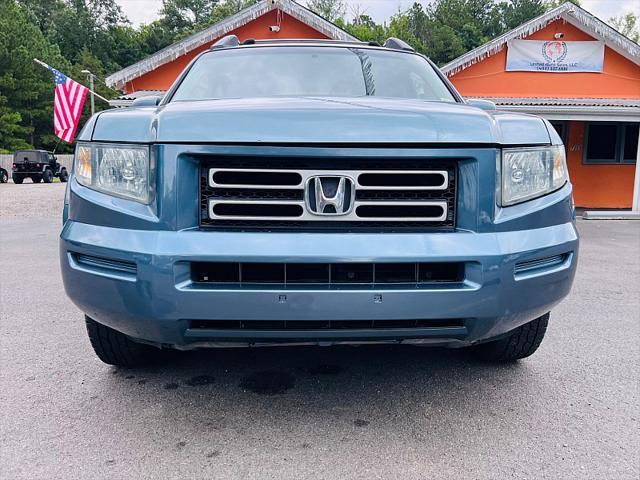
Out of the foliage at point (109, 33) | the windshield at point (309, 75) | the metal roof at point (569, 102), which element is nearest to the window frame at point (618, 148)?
the metal roof at point (569, 102)

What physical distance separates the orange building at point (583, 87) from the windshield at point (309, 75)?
1063 centimetres

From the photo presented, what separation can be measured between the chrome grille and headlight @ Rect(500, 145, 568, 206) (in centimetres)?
26

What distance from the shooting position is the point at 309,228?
1969 millimetres

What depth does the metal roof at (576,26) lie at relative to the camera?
13289mm

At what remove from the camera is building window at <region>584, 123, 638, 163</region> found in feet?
45.6

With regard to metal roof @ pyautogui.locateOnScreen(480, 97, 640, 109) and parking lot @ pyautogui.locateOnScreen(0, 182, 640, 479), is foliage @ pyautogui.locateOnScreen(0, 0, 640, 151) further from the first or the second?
parking lot @ pyautogui.locateOnScreen(0, 182, 640, 479)

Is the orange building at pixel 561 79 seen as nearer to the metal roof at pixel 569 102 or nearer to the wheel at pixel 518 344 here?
the metal roof at pixel 569 102

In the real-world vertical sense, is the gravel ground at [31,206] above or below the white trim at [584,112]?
below

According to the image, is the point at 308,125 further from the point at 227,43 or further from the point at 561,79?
the point at 561,79

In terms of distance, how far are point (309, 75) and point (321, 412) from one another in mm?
1939

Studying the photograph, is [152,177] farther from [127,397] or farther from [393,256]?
[127,397]

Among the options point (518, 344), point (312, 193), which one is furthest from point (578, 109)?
point (312, 193)

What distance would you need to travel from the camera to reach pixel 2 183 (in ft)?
89.1

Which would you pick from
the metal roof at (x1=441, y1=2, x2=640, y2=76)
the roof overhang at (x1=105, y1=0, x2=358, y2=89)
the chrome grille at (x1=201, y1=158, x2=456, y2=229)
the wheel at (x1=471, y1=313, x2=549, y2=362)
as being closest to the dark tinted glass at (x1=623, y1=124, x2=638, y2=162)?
the metal roof at (x1=441, y1=2, x2=640, y2=76)
